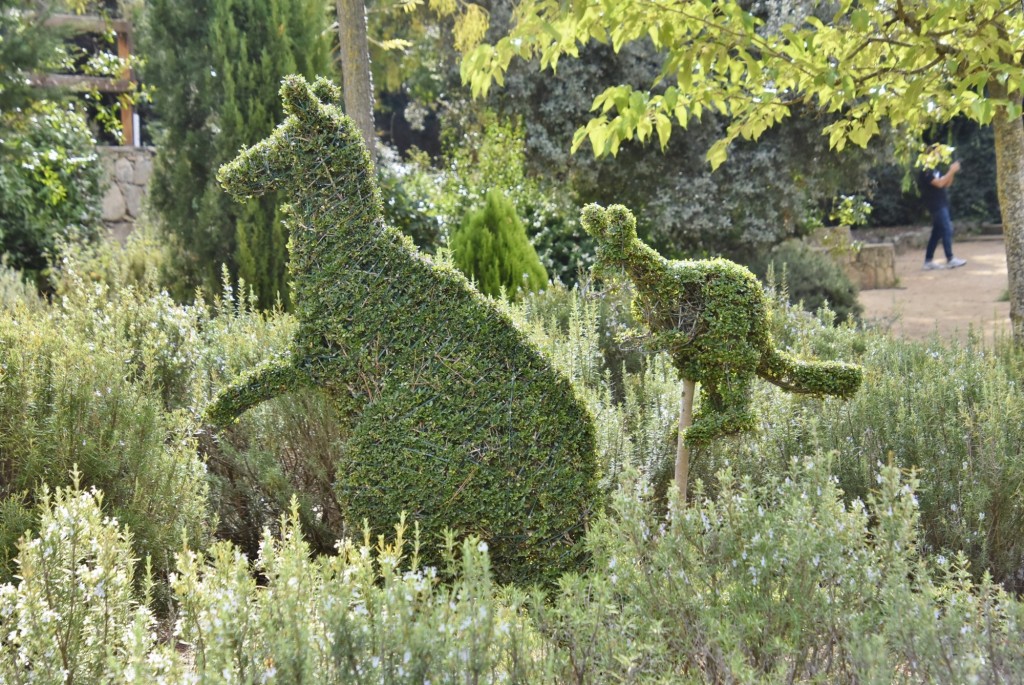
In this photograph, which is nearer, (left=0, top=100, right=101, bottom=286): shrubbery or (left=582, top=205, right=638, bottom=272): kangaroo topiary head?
(left=582, top=205, right=638, bottom=272): kangaroo topiary head

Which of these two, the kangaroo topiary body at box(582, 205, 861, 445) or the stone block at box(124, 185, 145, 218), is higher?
the stone block at box(124, 185, 145, 218)

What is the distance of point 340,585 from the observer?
2029mm

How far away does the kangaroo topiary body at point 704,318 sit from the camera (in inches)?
119

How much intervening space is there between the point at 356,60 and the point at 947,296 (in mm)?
9408

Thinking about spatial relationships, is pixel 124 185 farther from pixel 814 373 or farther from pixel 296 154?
pixel 814 373

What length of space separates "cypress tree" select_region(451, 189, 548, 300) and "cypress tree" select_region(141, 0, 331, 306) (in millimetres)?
1879

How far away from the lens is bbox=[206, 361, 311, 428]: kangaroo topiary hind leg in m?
3.04

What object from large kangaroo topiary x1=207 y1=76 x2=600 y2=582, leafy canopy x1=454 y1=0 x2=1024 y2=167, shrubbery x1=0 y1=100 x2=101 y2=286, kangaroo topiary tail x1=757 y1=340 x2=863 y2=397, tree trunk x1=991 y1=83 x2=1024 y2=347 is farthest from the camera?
shrubbery x1=0 y1=100 x2=101 y2=286

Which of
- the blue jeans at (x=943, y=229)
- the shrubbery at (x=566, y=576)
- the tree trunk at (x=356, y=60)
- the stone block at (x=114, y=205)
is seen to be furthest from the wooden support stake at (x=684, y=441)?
the blue jeans at (x=943, y=229)

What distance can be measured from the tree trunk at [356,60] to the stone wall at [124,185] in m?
6.15

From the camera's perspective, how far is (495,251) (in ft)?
22.1

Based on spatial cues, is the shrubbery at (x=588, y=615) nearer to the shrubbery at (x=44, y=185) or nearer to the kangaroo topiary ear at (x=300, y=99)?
the kangaroo topiary ear at (x=300, y=99)

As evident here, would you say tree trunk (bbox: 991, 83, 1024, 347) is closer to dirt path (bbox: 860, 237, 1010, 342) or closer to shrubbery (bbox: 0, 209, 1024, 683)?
shrubbery (bbox: 0, 209, 1024, 683)

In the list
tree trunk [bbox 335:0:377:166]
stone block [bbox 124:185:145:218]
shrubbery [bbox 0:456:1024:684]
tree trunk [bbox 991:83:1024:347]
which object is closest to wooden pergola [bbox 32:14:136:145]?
stone block [bbox 124:185:145:218]
